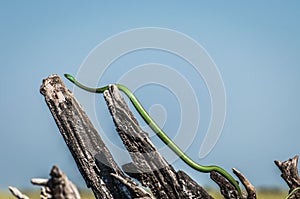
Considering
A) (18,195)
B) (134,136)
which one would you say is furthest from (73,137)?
(18,195)

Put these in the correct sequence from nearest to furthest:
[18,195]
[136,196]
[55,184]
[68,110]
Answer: [55,184], [18,195], [136,196], [68,110]

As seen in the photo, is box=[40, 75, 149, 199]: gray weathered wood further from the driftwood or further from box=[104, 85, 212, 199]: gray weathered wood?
box=[104, 85, 212, 199]: gray weathered wood

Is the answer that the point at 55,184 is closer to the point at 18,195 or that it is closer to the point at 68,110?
the point at 18,195

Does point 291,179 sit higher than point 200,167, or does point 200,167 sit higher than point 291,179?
point 200,167

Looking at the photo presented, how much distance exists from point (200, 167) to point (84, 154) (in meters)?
0.77

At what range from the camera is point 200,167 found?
361 cm

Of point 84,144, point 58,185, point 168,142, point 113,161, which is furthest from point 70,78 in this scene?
point 58,185

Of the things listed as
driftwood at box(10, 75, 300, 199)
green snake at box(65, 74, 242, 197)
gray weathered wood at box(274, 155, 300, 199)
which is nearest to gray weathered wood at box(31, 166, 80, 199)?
driftwood at box(10, 75, 300, 199)

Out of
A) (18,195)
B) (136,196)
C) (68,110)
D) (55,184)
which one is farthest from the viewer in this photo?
(68,110)

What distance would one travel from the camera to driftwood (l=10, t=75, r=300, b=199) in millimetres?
3348

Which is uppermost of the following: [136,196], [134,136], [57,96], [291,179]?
[57,96]

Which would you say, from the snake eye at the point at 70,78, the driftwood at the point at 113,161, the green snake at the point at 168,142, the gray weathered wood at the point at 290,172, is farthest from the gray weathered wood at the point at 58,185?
the gray weathered wood at the point at 290,172

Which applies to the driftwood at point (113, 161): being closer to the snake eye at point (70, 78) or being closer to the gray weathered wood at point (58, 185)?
the snake eye at point (70, 78)

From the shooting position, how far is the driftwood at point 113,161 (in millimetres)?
3348
